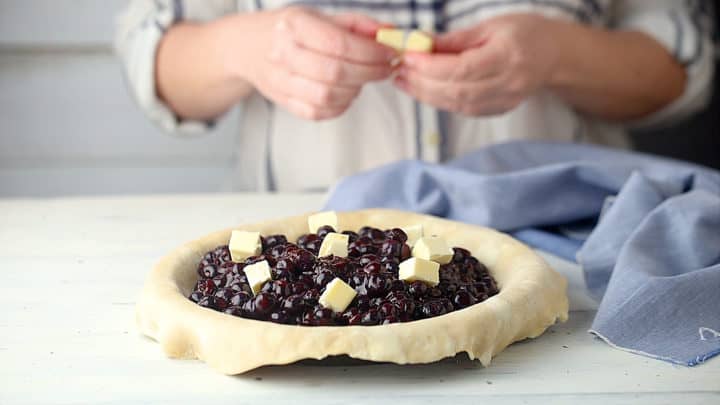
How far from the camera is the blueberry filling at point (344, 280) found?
0.76 meters

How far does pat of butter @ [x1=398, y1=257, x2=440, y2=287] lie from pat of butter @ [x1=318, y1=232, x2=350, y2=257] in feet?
0.24

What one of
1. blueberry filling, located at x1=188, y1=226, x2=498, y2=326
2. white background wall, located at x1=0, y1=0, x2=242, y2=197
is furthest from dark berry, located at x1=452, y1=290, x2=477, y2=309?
white background wall, located at x1=0, y1=0, x2=242, y2=197

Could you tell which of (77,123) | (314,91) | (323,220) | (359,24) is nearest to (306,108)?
(314,91)

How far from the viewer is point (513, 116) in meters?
1.63

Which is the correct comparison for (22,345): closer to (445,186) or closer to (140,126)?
(445,186)

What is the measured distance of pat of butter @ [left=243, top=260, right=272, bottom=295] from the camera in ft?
2.57

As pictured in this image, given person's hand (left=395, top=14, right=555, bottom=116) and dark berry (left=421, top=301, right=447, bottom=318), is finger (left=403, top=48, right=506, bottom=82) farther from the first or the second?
dark berry (left=421, top=301, right=447, bottom=318)

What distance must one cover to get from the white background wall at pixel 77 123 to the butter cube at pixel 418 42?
3.48 ft

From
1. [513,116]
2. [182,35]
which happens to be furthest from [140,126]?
[513,116]

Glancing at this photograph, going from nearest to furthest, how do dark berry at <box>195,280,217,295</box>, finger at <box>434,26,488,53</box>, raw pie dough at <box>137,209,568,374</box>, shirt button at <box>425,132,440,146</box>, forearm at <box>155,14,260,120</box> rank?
1. raw pie dough at <box>137,209,568,374</box>
2. dark berry at <box>195,280,217,295</box>
3. finger at <box>434,26,488,53</box>
4. forearm at <box>155,14,260,120</box>
5. shirt button at <box>425,132,440,146</box>

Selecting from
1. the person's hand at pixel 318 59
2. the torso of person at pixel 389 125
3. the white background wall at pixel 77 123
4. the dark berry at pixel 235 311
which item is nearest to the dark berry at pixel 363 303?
the dark berry at pixel 235 311

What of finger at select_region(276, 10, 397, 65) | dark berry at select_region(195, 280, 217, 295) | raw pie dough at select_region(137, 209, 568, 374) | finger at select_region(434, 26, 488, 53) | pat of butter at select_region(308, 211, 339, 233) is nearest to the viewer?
raw pie dough at select_region(137, 209, 568, 374)

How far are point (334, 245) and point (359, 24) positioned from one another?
21.5 inches

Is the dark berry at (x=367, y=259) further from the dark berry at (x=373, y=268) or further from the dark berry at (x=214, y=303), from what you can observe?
the dark berry at (x=214, y=303)
